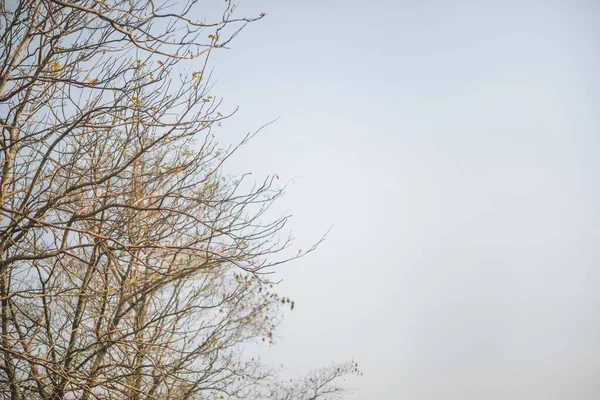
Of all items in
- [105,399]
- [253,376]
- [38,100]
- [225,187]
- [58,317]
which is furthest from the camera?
[253,376]

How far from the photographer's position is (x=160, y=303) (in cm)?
656

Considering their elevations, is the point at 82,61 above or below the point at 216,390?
above

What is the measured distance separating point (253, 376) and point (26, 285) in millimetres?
3990

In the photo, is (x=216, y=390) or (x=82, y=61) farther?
(x=216, y=390)

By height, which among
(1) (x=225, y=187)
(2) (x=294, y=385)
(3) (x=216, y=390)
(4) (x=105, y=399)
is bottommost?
(4) (x=105, y=399)

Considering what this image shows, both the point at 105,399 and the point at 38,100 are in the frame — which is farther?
the point at 38,100

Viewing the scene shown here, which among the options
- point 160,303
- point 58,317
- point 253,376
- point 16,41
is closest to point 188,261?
point 160,303

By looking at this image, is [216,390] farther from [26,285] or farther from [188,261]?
[26,285]

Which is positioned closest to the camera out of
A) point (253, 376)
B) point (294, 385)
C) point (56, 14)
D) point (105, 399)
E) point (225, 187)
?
point (105, 399)

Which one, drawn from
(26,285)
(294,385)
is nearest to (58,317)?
(26,285)

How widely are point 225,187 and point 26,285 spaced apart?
10.3 ft

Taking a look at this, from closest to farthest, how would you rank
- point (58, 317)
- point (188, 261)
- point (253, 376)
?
point (58, 317)
point (188, 261)
point (253, 376)

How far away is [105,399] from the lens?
10.6 ft

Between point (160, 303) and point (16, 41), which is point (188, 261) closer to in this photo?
point (160, 303)
